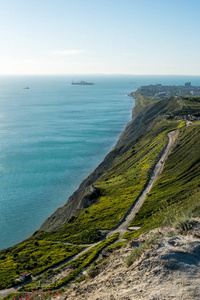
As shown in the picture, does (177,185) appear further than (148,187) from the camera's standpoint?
No

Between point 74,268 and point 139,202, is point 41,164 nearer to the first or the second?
point 139,202

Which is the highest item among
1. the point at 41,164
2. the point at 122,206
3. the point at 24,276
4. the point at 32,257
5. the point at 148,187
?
the point at 148,187

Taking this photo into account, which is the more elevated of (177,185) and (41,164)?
(177,185)

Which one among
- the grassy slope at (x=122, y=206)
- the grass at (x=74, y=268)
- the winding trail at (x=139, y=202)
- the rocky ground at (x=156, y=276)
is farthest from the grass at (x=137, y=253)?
the winding trail at (x=139, y=202)

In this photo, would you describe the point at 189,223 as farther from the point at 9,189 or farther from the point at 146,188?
the point at 9,189

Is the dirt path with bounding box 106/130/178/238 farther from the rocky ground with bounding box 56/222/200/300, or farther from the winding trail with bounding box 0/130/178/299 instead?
the rocky ground with bounding box 56/222/200/300

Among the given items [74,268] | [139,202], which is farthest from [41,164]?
[74,268]

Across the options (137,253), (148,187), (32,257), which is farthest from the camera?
(148,187)

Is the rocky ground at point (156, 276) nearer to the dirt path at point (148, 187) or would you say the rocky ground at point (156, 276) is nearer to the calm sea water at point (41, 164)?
the dirt path at point (148, 187)

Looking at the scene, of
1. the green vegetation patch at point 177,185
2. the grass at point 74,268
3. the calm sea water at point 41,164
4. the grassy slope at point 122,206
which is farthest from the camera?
Answer: the calm sea water at point 41,164
